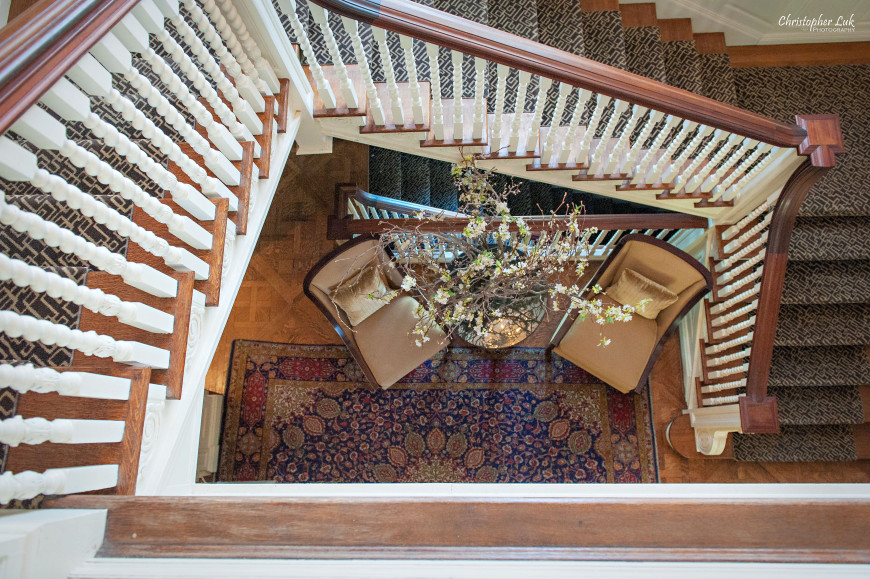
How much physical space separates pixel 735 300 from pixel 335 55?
2399 millimetres

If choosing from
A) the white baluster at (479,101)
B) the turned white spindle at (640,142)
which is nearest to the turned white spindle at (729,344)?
the turned white spindle at (640,142)

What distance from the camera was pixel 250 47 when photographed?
6.36 feet

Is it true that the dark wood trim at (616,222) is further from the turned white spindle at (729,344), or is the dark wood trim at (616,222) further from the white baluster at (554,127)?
the turned white spindle at (729,344)

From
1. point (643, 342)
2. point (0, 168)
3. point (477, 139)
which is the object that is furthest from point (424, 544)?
point (643, 342)

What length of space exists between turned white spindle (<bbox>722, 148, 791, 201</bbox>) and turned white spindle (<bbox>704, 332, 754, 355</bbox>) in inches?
28.9

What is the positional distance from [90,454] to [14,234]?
81 cm

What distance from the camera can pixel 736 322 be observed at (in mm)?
2939

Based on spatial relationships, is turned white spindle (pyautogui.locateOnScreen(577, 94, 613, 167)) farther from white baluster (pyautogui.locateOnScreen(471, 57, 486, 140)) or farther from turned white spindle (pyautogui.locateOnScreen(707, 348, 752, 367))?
turned white spindle (pyautogui.locateOnScreen(707, 348, 752, 367))

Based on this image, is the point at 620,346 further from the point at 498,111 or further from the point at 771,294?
the point at 498,111

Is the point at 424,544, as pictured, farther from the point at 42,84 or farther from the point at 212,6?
the point at 212,6

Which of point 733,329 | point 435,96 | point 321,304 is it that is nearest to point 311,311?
point 321,304

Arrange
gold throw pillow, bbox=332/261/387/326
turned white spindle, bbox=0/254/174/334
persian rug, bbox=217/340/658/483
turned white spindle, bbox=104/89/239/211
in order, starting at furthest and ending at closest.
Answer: persian rug, bbox=217/340/658/483
gold throw pillow, bbox=332/261/387/326
turned white spindle, bbox=104/89/239/211
turned white spindle, bbox=0/254/174/334

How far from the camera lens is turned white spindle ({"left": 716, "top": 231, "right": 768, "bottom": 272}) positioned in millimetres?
2637

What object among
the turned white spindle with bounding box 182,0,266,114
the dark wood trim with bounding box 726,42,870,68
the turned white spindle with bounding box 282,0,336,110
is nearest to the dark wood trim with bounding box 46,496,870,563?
the turned white spindle with bounding box 182,0,266,114
